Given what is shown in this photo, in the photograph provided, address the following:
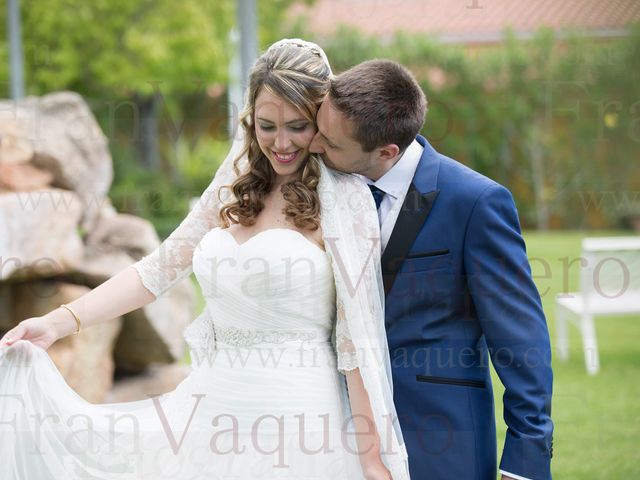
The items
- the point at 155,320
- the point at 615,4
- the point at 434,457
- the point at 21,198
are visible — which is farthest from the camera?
the point at 615,4

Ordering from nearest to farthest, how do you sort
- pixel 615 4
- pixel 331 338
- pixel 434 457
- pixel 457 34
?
pixel 434 457, pixel 331 338, pixel 615 4, pixel 457 34

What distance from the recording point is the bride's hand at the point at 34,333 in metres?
2.61

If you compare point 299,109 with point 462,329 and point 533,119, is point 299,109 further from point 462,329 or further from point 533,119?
point 533,119

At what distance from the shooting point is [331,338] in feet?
8.40

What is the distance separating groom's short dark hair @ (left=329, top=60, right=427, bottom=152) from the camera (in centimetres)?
227

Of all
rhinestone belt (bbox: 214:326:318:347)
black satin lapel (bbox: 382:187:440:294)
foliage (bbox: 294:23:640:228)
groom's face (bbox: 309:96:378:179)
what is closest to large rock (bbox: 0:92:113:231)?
rhinestone belt (bbox: 214:326:318:347)

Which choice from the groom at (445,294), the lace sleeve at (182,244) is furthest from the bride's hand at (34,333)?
the groom at (445,294)

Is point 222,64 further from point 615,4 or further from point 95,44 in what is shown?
point 615,4

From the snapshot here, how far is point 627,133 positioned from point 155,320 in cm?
1218

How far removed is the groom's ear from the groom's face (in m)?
0.02

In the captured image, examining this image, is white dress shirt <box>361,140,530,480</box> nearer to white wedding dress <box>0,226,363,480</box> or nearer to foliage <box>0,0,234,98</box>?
white wedding dress <box>0,226,363,480</box>

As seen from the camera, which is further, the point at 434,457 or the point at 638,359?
the point at 638,359

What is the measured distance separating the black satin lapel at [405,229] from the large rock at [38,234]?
3.50 metres

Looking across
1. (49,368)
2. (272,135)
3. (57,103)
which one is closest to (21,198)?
(57,103)
